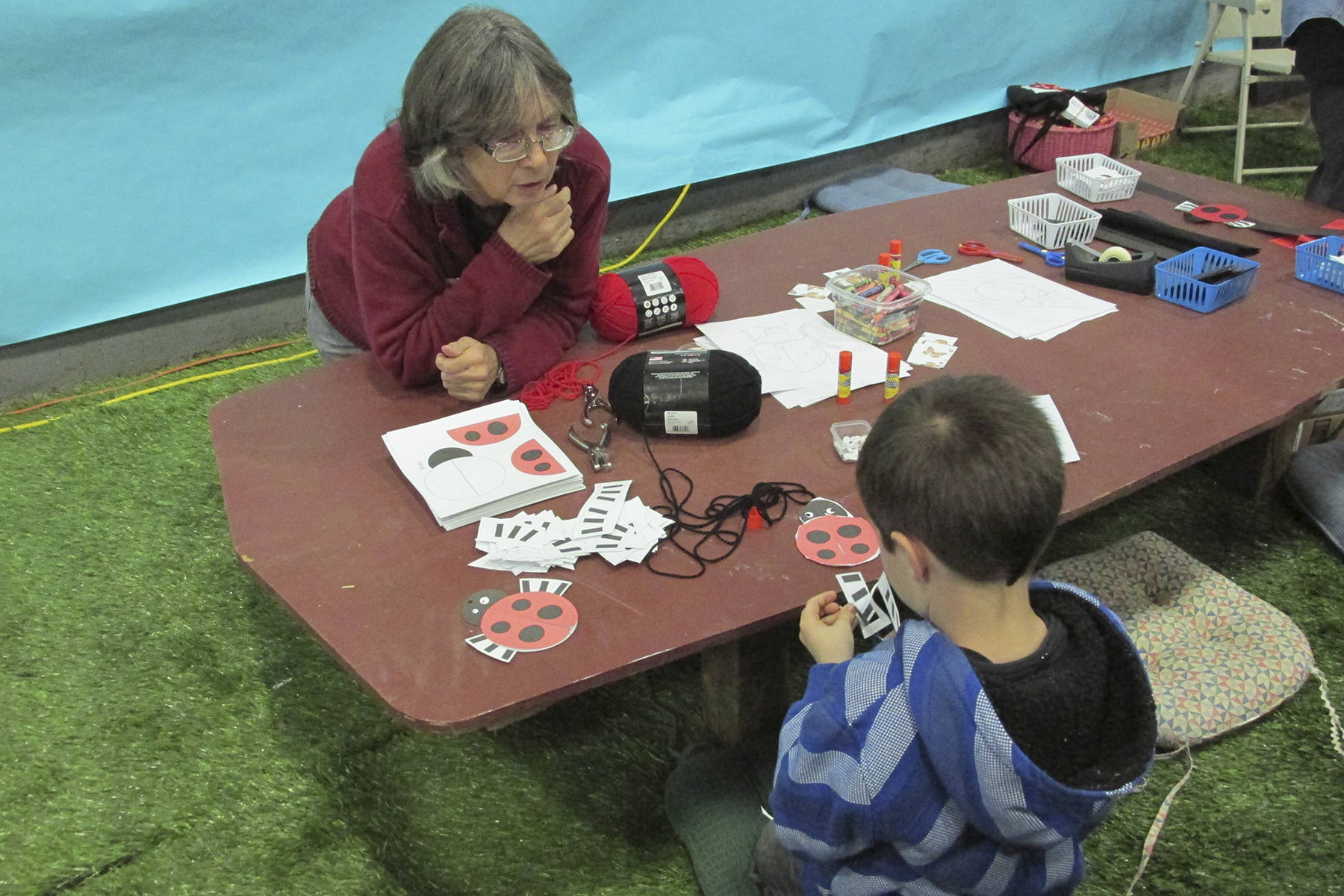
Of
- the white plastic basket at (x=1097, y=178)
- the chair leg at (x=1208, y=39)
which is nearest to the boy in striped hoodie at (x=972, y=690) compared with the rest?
the white plastic basket at (x=1097, y=178)

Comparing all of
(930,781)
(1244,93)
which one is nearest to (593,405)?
(930,781)

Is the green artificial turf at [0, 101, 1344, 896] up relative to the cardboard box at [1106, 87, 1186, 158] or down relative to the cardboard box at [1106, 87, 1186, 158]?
down

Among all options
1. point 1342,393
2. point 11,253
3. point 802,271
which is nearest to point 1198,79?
point 1342,393

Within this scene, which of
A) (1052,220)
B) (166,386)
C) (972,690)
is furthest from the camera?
(166,386)

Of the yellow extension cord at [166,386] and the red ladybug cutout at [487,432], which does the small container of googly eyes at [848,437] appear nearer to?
the red ladybug cutout at [487,432]

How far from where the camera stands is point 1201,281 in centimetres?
177

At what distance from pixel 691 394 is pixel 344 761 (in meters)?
0.89

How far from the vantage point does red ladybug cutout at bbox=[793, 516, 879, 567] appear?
120cm

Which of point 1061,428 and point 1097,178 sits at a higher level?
point 1097,178

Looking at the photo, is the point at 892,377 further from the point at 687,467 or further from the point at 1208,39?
the point at 1208,39

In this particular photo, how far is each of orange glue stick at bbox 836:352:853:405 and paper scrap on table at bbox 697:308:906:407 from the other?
2 cm

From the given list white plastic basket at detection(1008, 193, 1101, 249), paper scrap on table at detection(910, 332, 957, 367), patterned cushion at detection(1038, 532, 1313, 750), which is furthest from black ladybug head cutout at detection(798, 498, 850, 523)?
white plastic basket at detection(1008, 193, 1101, 249)

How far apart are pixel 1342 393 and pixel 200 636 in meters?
2.32

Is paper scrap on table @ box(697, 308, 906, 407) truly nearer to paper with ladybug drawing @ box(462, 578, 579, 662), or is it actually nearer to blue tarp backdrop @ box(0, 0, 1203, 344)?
paper with ladybug drawing @ box(462, 578, 579, 662)
